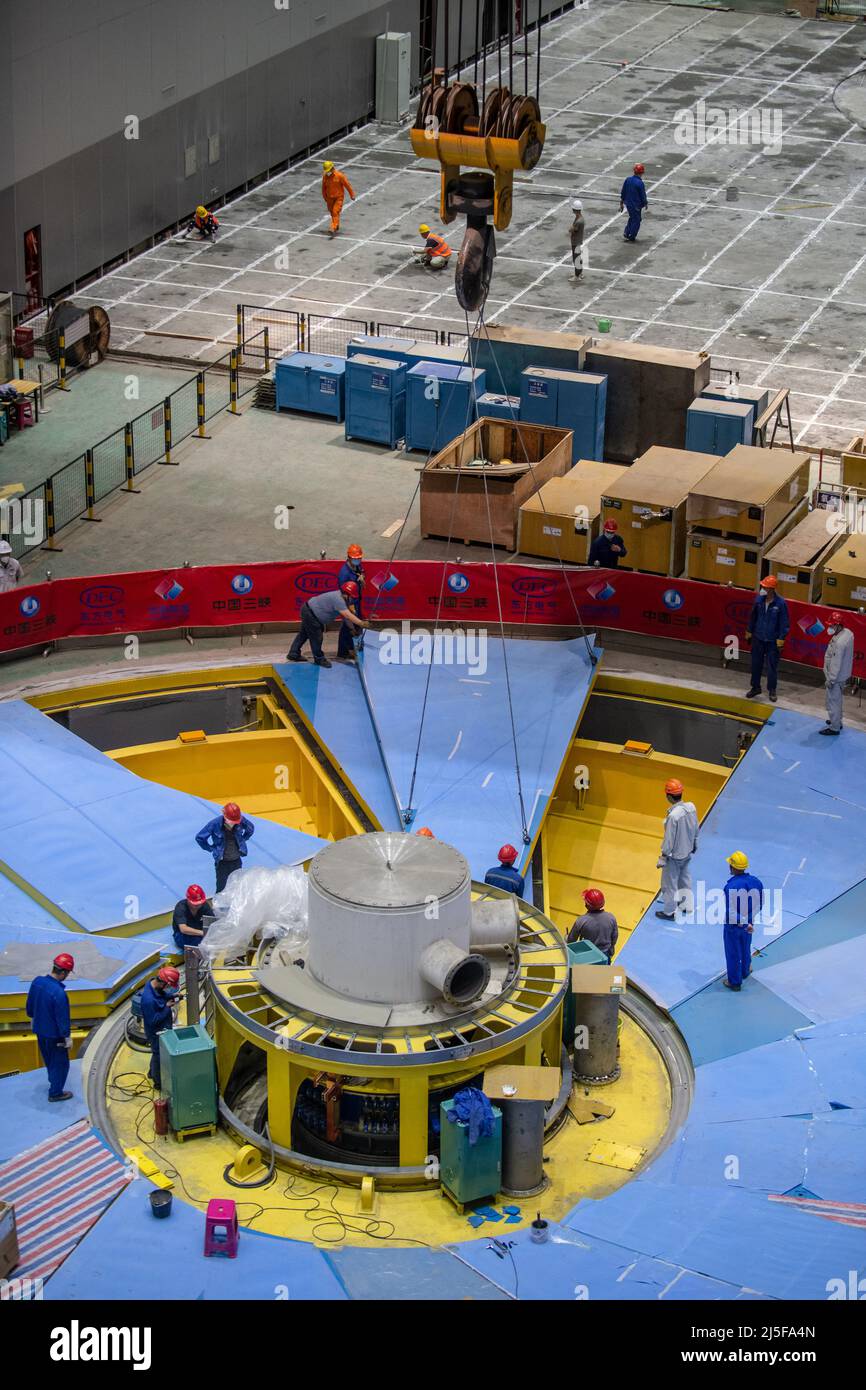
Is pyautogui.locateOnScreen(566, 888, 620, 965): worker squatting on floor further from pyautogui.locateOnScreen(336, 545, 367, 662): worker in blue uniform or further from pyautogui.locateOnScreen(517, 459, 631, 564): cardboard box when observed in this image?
pyautogui.locateOnScreen(517, 459, 631, 564): cardboard box

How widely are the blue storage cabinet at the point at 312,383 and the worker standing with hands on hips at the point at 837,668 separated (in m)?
11.9

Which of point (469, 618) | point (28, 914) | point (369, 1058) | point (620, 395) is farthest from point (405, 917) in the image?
point (620, 395)

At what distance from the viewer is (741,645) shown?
25.6m

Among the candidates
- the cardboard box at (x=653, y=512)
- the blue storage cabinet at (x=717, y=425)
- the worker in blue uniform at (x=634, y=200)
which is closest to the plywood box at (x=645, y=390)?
the blue storage cabinet at (x=717, y=425)

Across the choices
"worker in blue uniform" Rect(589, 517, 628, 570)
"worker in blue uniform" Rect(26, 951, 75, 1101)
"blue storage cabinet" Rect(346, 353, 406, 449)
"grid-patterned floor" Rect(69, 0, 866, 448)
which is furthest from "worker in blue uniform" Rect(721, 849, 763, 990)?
"grid-patterned floor" Rect(69, 0, 866, 448)

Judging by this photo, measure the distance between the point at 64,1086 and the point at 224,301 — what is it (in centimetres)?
2405

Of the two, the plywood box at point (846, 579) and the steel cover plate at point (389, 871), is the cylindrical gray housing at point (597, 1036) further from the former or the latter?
the plywood box at point (846, 579)

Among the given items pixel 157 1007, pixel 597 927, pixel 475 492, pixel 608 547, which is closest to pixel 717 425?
pixel 475 492

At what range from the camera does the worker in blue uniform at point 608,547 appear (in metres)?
26.1

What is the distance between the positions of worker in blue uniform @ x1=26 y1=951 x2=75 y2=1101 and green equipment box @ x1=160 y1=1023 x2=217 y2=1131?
2.85ft

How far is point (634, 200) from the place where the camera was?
1612 inches

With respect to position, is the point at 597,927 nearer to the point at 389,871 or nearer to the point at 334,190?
the point at 389,871

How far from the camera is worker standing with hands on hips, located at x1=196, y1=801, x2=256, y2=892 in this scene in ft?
64.2

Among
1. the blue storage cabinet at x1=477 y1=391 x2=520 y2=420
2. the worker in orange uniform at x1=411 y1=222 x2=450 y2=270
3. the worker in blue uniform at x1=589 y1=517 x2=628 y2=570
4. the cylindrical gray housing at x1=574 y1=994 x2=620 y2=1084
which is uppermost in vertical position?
the worker in orange uniform at x1=411 y1=222 x2=450 y2=270
